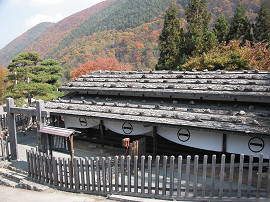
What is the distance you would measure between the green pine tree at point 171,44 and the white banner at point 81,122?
15.7 meters

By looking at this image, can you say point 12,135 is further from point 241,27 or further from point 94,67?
point 241,27

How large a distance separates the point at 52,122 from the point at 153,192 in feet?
26.0

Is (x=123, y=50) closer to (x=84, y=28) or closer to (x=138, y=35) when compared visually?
(x=138, y=35)

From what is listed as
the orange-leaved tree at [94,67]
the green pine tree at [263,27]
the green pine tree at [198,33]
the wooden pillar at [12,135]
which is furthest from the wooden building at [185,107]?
the green pine tree at [263,27]

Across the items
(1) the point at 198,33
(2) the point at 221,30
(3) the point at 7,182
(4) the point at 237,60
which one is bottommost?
(3) the point at 7,182

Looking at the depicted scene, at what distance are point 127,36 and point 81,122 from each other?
4724cm

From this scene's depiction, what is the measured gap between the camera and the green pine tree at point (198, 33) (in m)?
23.1

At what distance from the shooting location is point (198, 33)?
23.4 metres

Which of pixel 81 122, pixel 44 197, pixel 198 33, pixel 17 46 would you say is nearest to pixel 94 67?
pixel 198 33

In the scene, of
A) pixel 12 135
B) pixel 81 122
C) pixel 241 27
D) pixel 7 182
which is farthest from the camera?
pixel 241 27

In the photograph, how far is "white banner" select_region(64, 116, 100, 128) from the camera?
1125 cm

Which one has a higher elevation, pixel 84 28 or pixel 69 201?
pixel 84 28

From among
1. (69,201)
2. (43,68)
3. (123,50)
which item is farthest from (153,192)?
(123,50)

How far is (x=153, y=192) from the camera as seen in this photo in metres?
6.66
